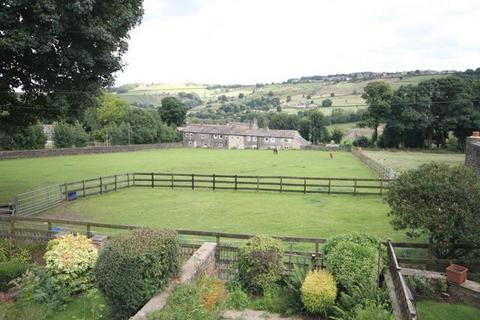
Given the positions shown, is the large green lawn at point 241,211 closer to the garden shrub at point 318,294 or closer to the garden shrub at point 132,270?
the garden shrub at point 318,294

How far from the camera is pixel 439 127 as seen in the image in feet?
195

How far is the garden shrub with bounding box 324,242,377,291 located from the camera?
293 inches

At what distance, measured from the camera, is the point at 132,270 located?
6180 mm

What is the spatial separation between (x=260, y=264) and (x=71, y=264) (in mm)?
4200

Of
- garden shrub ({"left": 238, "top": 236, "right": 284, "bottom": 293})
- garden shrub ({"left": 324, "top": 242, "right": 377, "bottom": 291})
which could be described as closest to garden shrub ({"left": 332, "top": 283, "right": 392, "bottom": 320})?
garden shrub ({"left": 324, "top": 242, "right": 377, "bottom": 291})

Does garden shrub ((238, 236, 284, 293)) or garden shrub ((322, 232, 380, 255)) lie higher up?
garden shrub ((322, 232, 380, 255))

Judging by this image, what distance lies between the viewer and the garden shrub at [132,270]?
20.3 feet

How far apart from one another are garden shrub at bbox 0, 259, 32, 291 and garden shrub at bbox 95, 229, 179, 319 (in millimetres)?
3606

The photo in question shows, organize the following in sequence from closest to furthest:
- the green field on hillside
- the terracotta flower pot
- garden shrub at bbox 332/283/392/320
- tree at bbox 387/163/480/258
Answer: garden shrub at bbox 332/283/392/320, the terracotta flower pot, tree at bbox 387/163/480/258, the green field on hillside

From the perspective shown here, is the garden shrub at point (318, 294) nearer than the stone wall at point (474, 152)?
Yes

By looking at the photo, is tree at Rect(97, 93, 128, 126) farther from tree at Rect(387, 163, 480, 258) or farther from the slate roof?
tree at Rect(387, 163, 480, 258)

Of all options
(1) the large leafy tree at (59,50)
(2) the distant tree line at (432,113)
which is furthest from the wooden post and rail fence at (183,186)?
(2) the distant tree line at (432,113)

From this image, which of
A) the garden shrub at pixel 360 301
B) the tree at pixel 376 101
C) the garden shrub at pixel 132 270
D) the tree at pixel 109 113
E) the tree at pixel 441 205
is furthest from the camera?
the tree at pixel 109 113

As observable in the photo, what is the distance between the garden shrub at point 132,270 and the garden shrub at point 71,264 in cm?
225
